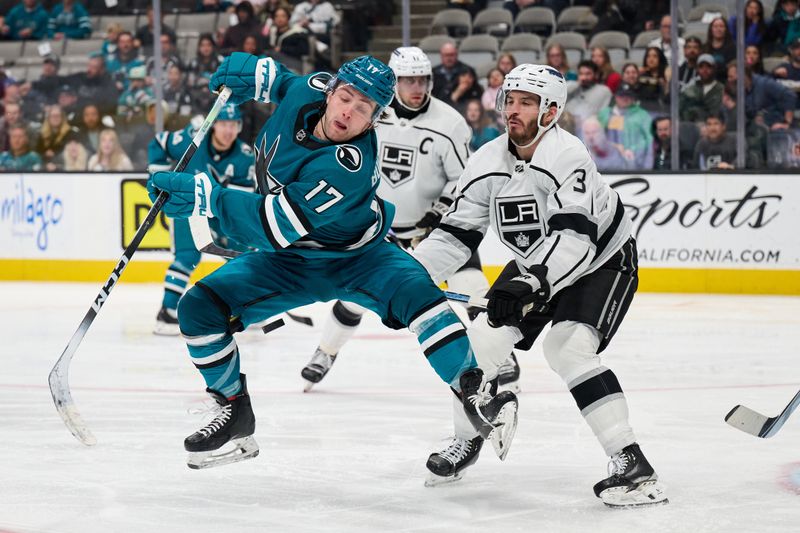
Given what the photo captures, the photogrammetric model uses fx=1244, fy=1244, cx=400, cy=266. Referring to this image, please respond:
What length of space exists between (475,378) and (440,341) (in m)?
0.13

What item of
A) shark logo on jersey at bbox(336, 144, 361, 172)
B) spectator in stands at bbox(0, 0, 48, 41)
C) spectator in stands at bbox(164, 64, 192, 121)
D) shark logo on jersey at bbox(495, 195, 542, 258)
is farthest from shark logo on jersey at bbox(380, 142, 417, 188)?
spectator in stands at bbox(0, 0, 48, 41)

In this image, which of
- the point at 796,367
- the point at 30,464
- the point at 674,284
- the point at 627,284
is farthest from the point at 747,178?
the point at 30,464

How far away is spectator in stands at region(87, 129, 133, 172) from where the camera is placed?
9094 millimetres

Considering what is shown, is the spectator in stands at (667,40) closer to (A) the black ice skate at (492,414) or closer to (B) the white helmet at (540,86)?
(B) the white helmet at (540,86)

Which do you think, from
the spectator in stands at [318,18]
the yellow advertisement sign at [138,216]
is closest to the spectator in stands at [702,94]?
the spectator in stands at [318,18]

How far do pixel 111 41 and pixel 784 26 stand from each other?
480cm

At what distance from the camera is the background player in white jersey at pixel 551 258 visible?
307 centimetres

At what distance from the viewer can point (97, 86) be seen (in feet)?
30.4

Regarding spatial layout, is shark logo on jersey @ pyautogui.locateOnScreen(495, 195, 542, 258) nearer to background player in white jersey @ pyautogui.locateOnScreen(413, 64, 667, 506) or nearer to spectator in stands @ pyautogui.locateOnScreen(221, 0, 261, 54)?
background player in white jersey @ pyautogui.locateOnScreen(413, 64, 667, 506)

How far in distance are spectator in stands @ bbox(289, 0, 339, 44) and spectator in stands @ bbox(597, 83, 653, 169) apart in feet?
6.90

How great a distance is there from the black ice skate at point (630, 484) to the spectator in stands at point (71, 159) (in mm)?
6828

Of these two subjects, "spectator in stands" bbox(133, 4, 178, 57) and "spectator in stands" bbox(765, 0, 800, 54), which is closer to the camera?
"spectator in stands" bbox(765, 0, 800, 54)

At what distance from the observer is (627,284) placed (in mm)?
3248

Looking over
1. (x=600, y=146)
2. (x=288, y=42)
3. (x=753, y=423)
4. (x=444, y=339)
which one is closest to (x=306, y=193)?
(x=444, y=339)
